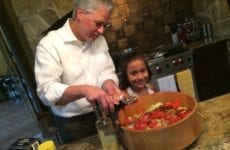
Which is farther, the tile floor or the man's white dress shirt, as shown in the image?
the tile floor

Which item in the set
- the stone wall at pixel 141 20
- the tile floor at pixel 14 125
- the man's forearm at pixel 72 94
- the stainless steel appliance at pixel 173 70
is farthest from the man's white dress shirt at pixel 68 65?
the tile floor at pixel 14 125

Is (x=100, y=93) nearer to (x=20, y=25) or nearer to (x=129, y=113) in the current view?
(x=129, y=113)

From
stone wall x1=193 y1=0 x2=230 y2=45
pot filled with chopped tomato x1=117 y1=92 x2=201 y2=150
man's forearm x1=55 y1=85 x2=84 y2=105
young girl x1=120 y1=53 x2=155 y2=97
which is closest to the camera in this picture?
pot filled with chopped tomato x1=117 y1=92 x2=201 y2=150

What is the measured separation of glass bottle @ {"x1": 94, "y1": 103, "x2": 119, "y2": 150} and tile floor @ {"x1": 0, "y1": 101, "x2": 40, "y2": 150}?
120 inches

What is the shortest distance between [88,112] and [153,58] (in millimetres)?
1320

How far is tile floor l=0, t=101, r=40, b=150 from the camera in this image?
418 centimetres

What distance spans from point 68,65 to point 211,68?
6.16ft

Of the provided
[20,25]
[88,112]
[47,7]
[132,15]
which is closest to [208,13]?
[132,15]

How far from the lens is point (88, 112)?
1.54 metres

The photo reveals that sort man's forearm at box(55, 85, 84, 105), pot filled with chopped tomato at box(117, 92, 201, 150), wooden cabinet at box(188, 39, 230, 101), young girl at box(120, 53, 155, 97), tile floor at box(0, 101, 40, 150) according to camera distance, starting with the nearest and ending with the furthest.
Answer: pot filled with chopped tomato at box(117, 92, 201, 150), man's forearm at box(55, 85, 84, 105), young girl at box(120, 53, 155, 97), wooden cabinet at box(188, 39, 230, 101), tile floor at box(0, 101, 40, 150)

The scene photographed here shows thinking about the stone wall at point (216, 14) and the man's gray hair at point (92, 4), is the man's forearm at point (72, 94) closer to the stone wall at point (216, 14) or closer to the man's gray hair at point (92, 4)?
the man's gray hair at point (92, 4)

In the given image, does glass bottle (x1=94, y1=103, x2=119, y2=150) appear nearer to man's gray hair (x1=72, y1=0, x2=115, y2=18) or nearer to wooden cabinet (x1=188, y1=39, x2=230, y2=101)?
man's gray hair (x1=72, y1=0, x2=115, y2=18)

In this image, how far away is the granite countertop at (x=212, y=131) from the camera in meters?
1.01

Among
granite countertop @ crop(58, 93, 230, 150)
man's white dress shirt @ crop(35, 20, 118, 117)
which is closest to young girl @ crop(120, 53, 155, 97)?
man's white dress shirt @ crop(35, 20, 118, 117)
